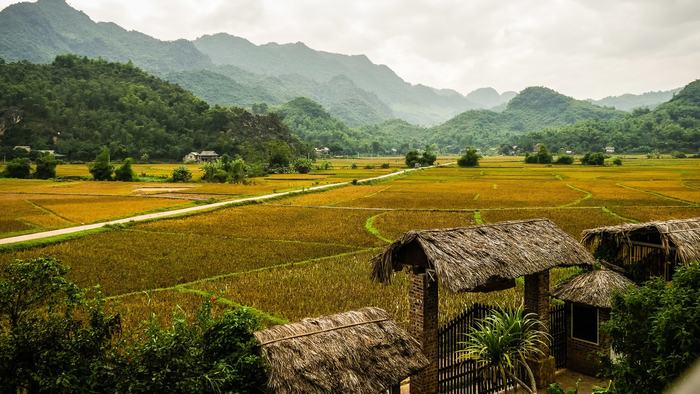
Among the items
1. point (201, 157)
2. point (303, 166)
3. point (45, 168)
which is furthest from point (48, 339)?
point (201, 157)

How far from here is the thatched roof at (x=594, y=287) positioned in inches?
401

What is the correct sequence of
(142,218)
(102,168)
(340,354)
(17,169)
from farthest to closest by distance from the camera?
1. (102,168)
2. (17,169)
3. (142,218)
4. (340,354)

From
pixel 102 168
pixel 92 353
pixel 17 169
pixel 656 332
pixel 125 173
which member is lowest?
pixel 656 332

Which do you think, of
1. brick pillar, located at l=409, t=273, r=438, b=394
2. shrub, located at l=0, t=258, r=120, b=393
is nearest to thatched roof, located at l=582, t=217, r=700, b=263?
brick pillar, located at l=409, t=273, r=438, b=394

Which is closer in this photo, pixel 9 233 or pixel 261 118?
pixel 9 233

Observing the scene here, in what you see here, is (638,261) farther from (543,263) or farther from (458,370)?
(458,370)

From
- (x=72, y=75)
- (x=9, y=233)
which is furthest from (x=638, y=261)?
(x=72, y=75)

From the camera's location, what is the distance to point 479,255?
9.04 metres

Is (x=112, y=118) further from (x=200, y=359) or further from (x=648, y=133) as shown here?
(x=648, y=133)

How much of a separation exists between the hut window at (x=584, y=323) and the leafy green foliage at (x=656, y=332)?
10.2ft

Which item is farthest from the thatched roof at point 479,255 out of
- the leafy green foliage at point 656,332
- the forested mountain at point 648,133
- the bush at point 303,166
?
the forested mountain at point 648,133

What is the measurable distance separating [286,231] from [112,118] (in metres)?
86.8

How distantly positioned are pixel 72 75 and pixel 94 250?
110m

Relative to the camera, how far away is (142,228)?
28562mm
